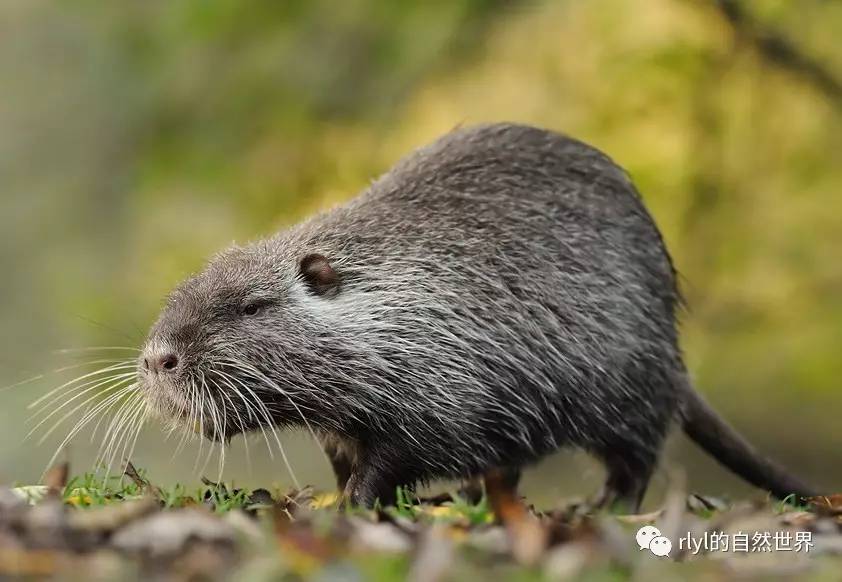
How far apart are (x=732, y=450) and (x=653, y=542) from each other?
2486 millimetres

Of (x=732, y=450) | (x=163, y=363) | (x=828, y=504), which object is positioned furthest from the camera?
(x=732, y=450)

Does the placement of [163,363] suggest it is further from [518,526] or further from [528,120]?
[528,120]

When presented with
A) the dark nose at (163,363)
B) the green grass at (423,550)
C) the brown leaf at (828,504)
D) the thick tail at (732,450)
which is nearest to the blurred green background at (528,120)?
the thick tail at (732,450)

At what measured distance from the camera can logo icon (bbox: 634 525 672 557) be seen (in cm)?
320

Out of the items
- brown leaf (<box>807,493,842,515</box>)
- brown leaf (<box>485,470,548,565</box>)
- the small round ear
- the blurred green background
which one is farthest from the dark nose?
the blurred green background

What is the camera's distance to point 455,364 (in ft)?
15.3

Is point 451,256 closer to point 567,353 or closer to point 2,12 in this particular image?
point 567,353

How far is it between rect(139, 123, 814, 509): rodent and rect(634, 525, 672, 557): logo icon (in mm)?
1349

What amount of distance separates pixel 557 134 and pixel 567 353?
1.17m

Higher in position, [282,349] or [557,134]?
[557,134]

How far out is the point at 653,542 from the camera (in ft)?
10.6

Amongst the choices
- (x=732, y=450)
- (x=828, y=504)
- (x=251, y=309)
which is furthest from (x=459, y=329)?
(x=732, y=450)

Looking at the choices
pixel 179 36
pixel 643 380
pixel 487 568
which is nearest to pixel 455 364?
pixel 643 380

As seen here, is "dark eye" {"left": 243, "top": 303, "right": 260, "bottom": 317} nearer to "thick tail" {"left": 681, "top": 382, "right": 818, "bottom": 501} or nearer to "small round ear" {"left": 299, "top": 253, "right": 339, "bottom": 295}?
"small round ear" {"left": 299, "top": 253, "right": 339, "bottom": 295}
